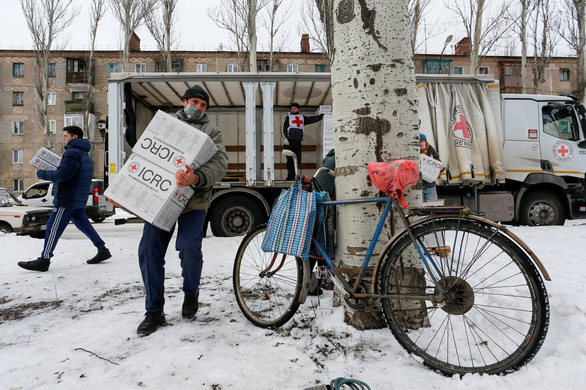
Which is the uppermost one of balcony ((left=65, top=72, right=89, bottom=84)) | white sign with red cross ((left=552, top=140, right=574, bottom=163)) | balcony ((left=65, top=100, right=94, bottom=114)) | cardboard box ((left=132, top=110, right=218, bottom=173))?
balcony ((left=65, top=72, right=89, bottom=84))

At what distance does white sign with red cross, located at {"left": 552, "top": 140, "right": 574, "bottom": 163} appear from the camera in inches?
282

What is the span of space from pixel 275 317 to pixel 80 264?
336 centimetres

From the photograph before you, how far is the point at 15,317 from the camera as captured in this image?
2602mm

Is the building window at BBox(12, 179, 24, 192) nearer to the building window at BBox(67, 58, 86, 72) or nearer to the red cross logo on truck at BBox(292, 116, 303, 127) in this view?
the building window at BBox(67, 58, 86, 72)

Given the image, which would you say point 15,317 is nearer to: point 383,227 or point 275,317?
point 275,317

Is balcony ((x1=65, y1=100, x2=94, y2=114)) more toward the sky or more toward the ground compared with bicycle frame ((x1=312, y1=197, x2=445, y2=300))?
more toward the sky

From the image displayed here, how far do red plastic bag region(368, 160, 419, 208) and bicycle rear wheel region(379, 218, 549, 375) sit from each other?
0.78 feet

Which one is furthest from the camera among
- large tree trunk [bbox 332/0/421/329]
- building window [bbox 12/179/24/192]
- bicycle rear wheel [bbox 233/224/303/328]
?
building window [bbox 12/179/24/192]

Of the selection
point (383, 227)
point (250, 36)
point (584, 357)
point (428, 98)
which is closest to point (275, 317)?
point (383, 227)

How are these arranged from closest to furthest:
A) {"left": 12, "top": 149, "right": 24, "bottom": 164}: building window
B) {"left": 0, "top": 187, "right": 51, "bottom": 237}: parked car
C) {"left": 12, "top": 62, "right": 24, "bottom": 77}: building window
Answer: {"left": 0, "top": 187, "right": 51, "bottom": 237}: parked car, {"left": 12, "top": 149, "right": 24, "bottom": 164}: building window, {"left": 12, "top": 62, "right": 24, "bottom": 77}: building window

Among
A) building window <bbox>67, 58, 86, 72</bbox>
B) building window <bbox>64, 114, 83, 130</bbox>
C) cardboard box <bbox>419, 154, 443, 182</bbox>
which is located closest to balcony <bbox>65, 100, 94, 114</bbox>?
building window <bbox>64, 114, 83, 130</bbox>

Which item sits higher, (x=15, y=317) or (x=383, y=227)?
(x=383, y=227)

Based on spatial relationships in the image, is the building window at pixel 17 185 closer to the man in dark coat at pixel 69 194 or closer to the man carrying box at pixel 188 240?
the man in dark coat at pixel 69 194

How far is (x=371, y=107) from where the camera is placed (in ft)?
7.10
